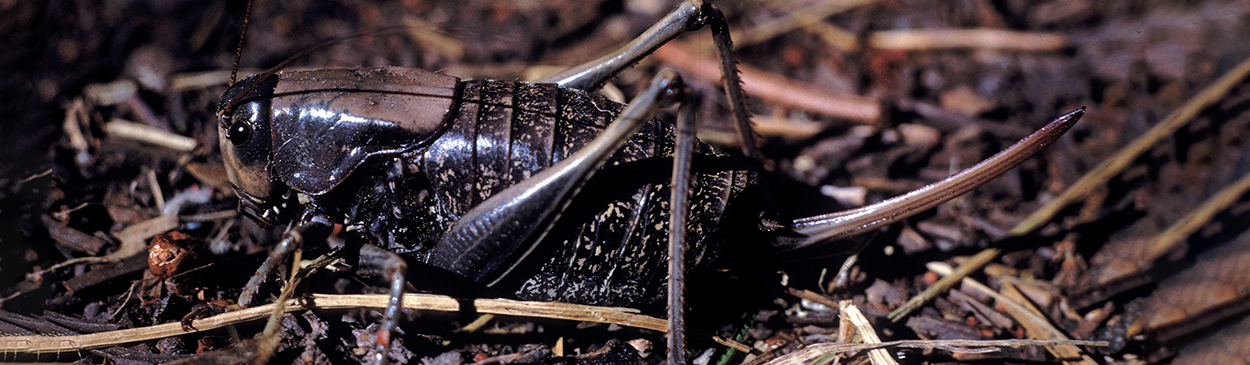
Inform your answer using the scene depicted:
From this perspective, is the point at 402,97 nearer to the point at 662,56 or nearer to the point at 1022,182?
the point at 662,56

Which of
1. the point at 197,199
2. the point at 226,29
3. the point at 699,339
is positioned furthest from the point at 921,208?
the point at 226,29

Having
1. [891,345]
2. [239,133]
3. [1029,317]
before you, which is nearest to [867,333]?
[891,345]

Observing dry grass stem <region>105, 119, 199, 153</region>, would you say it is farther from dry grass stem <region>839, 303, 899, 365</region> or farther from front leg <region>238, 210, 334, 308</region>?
dry grass stem <region>839, 303, 899, 365</region>

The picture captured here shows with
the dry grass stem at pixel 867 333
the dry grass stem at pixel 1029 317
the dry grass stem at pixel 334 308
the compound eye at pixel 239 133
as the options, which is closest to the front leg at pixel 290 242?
the dry grass stem at pixel 334 308

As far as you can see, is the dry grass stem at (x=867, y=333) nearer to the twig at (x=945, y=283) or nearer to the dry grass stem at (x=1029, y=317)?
the twig at (x=945, y=283)

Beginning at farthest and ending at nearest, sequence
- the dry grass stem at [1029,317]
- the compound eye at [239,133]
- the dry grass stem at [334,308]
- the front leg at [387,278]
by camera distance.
Answer: 1. the dry grass stem at [1029,317]
2. the compound eye at [239,133]
3. the dry grass stem at [334,308]
4. the front leg at [387,278]

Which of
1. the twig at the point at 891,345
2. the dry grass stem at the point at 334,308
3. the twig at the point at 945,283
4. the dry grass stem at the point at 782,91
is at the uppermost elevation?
the dry grass stem at the point at 782,91

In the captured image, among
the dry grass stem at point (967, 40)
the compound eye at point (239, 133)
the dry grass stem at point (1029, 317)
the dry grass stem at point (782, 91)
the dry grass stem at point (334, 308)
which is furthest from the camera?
the dry grass stem at point (967, 40)

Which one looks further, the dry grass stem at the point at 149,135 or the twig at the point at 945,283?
the dry grass stem at the point at 149,135

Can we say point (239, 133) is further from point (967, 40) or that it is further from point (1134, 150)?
point (1134, 150)
